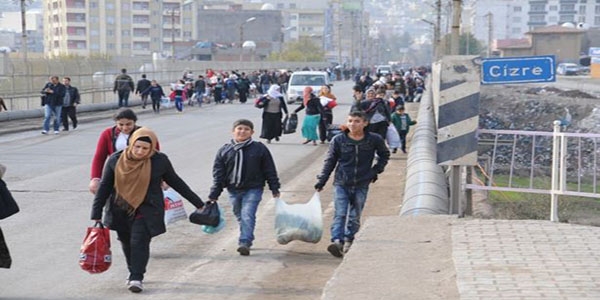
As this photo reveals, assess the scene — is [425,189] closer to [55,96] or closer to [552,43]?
[55,96]

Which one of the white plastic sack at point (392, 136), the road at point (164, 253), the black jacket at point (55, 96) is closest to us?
the road at point (164, 253)

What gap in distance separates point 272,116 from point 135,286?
664 inches

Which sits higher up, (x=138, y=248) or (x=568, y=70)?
(x=138, y=248)

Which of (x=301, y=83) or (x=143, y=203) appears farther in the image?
(x=301, y=83)

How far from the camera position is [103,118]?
36.4m

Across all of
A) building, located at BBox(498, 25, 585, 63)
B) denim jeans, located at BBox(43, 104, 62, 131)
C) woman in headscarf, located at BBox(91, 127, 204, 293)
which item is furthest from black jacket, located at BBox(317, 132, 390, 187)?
building, located at BBox(498, 25, 585, 63)

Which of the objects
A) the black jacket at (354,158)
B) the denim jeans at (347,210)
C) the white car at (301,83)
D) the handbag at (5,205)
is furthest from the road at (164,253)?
the white car at (301,83)

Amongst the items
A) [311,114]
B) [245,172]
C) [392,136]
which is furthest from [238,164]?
[311,114]

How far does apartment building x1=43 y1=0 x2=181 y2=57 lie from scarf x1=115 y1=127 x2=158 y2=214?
4433 inches

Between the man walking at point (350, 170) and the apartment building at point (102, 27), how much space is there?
111 meters

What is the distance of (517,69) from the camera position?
10812 millimetres

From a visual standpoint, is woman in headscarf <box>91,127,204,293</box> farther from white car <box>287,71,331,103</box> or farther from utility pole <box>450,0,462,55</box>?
white car <box>287,71,331,103</box>

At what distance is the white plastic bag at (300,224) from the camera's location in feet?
35.9

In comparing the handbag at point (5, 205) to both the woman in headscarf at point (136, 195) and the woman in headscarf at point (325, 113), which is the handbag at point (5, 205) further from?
the woman in headscarf at point (325, 113)
